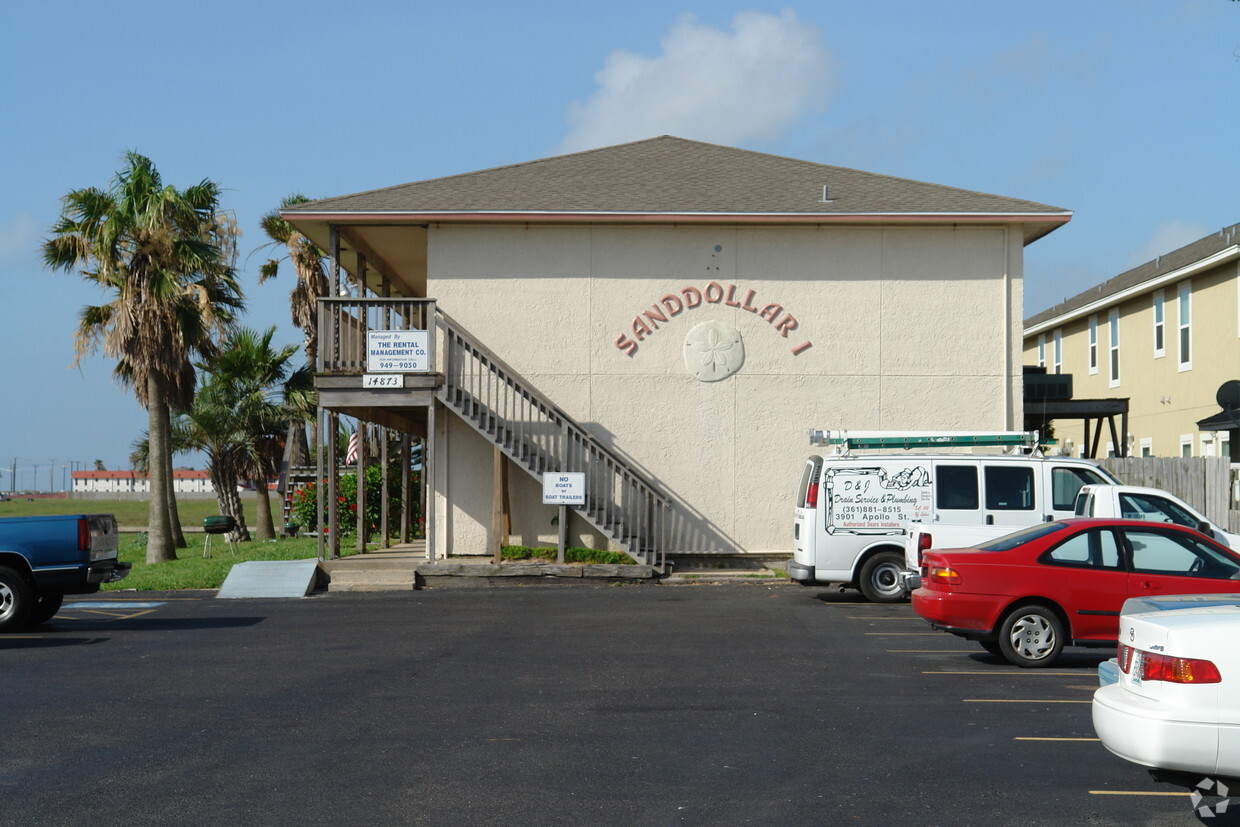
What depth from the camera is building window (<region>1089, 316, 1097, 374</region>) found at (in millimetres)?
35844

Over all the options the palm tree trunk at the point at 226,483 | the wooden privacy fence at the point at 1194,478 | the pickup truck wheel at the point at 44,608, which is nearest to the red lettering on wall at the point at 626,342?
the wooden privacy fence at the point at 1194,478

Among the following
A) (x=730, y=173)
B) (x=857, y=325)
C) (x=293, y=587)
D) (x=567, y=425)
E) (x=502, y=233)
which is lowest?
(x=293, y=587)

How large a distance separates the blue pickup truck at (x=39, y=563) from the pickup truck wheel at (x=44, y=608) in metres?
0.02

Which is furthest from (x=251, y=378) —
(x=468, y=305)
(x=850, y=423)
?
(x=850, y=423)

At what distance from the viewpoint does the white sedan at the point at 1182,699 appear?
6086mm

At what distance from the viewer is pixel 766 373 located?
22.2 meters

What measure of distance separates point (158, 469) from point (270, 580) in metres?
7.65

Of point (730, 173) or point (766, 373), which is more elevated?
point (730, 173)

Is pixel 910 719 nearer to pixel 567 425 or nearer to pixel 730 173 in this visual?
pixel 567 425

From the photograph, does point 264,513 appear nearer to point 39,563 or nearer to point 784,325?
point 784,325

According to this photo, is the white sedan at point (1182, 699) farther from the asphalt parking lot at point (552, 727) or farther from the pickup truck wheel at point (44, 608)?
the pickup truck wheel at point (44, 608)

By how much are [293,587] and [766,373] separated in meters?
8.80

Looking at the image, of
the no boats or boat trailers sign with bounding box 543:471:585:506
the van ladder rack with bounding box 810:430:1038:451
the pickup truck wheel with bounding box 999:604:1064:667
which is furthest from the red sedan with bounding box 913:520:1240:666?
the no boats or boat trailers sign with bounding box 543:471:585:506

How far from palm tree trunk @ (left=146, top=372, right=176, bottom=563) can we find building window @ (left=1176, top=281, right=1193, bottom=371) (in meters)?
23.1
